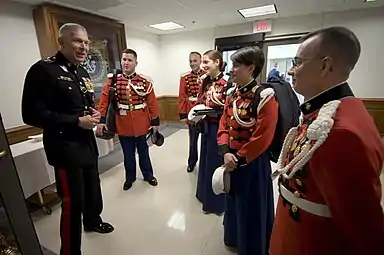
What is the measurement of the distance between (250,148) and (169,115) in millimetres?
5151

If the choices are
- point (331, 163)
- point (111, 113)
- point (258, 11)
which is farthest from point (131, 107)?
point (258, 11)

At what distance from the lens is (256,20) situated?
4.80 meters

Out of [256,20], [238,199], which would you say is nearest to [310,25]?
[256,20]

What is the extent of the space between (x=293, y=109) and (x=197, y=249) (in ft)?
4.20

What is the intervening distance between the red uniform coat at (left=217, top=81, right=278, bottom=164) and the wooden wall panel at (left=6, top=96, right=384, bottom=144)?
3.01 m

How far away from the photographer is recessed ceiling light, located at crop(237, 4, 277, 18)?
390 centimetres

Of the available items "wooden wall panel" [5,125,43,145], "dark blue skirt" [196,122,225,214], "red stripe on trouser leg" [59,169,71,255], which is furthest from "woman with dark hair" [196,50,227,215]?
"wooden wall panel" [5,125,43,145]

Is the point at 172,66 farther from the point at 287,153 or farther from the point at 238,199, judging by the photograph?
the point at 287,153

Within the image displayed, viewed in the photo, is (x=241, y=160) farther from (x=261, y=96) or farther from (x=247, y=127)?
(x=261, y=96)

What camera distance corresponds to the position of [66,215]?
1.50 meters

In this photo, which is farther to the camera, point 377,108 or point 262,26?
point 262,26

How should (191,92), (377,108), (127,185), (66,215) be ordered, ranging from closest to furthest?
1. (66,215)
2. (127,185)
3. (191,92)
4. (377,108)

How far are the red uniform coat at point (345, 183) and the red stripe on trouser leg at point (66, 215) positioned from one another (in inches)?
56.3

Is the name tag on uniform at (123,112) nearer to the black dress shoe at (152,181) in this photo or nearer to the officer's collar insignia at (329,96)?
the black dress shoe at (152,181)
